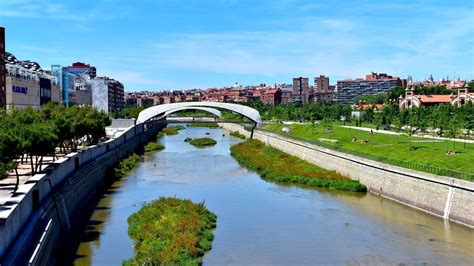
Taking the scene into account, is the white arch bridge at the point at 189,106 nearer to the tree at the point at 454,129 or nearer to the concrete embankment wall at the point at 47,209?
the tree at the point at 454,129

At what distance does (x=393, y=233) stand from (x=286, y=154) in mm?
32081

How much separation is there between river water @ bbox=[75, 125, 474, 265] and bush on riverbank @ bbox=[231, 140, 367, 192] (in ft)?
4.57

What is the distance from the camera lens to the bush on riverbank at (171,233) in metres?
18.6

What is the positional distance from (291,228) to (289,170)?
1778cm

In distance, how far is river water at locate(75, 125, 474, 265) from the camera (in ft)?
66.2

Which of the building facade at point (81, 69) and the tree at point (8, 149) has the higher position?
the building facade at point (81, 69)

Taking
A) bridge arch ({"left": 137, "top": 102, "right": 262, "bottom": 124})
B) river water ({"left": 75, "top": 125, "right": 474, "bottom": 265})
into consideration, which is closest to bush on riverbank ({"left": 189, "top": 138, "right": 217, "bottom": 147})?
bridge arch ({"left": 137, "top": 102, "right": 262, "bottom": 124})

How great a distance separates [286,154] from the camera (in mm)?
55656

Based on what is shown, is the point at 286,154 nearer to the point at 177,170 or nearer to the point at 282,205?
the point at 177,170

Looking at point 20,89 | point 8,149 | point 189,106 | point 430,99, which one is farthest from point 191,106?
point 8,149

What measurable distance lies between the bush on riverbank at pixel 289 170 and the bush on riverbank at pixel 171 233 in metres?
11.9

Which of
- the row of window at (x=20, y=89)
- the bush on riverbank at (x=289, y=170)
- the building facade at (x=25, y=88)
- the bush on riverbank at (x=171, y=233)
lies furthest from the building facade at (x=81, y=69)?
the bush on riverbank at (x=171, y=233)

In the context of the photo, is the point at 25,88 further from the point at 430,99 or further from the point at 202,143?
the point at 430,99

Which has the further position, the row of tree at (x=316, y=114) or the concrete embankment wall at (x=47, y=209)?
the row of tree at (x=316, y=114)
